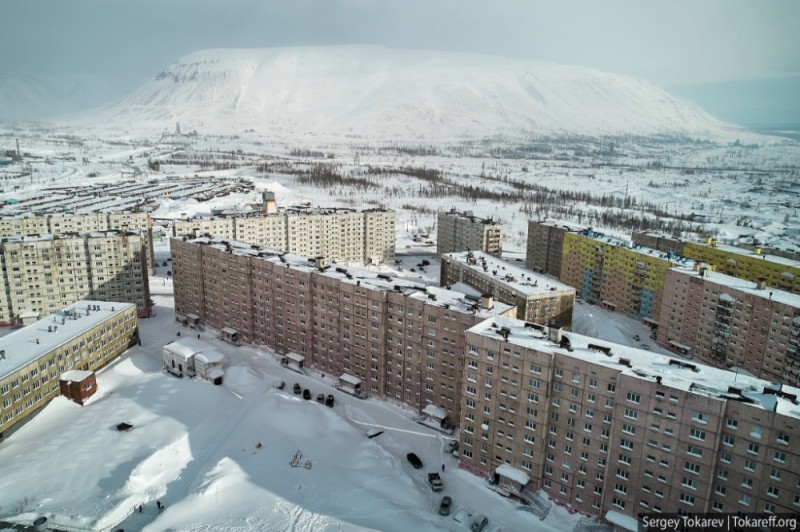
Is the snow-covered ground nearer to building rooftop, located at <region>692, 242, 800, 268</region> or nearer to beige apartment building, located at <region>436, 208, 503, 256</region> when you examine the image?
beige apartment building, located at <region>436, 208, 503, 256</region>

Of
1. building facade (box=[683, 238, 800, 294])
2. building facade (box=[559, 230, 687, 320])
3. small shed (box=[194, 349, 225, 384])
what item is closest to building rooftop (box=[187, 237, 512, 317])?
small shed (box=[194, 349, 225, 384])

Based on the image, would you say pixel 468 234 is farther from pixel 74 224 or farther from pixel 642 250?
pixel 74 224

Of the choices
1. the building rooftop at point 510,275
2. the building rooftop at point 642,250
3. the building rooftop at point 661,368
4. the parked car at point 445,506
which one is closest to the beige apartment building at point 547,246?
the building rooftop at point 642,250

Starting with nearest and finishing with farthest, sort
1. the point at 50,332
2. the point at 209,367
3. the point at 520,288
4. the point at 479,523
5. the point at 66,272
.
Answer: the point at 479,523, the point at 50,332, the point at 209,367, the point at 520,288, the point at 66,272

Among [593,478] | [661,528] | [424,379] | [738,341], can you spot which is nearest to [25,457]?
[424,379]

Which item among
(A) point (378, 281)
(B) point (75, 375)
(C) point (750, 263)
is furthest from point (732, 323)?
(B) point (75, 375)

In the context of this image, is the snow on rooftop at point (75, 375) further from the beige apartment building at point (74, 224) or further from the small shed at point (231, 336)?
the beige apartment building at point (74, 224)

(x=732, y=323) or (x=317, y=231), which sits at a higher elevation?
(x=317, y=231)
